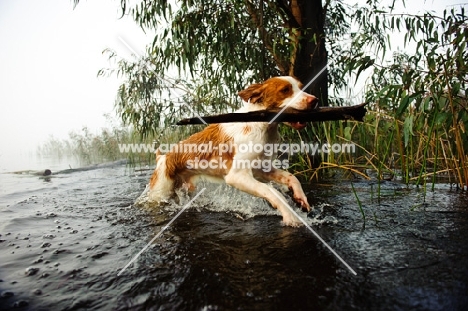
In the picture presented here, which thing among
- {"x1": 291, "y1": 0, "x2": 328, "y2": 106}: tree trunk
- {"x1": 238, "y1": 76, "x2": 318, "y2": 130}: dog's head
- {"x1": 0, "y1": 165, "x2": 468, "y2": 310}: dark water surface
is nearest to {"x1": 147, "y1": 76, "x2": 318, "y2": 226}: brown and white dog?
{"x1": 238, "y1": 76, "x2": 318, "y2": 130}: dog's head

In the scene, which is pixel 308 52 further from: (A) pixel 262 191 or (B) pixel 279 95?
(A) pixel 262 191

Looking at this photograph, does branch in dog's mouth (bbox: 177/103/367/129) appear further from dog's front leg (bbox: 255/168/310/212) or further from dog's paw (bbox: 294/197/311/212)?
dog's paw (bbox: 294/197/311/212)

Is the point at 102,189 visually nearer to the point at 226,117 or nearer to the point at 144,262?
the point at 226,117

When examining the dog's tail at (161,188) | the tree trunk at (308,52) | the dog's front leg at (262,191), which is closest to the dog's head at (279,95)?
the dog's front leg at (262,191)

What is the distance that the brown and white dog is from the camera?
298 cm

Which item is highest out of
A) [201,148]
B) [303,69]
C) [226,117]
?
[303,69]

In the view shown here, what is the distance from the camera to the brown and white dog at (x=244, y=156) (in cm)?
298

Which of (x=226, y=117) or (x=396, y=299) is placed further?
(x=226, y=117)

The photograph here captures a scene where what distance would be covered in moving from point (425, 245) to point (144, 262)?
6.31 ft

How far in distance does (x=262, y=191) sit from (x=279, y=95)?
1078 mm

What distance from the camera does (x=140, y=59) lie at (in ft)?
25.3

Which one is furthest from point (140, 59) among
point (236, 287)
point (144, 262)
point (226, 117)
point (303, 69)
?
point (236, 287)

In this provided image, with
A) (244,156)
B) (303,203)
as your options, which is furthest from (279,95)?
(303,203)

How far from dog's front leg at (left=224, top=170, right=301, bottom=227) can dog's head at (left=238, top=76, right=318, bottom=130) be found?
0.77 meters
